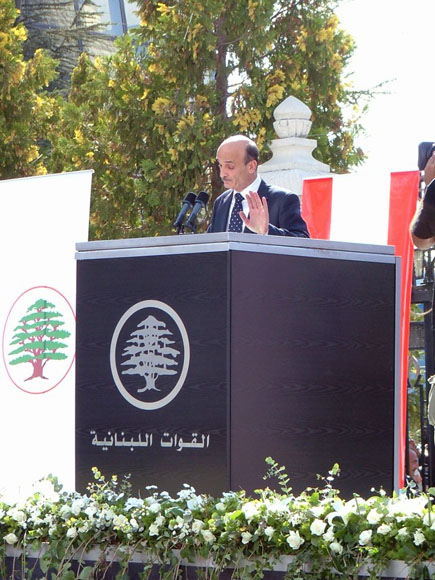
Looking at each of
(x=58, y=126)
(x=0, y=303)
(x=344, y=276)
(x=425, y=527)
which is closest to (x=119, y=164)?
(x=58, y=126)

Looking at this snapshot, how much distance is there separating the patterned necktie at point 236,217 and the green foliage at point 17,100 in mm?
8482

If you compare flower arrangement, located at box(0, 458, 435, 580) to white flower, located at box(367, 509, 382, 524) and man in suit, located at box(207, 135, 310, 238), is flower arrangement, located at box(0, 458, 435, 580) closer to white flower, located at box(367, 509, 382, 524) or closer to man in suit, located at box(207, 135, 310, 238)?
white flower, located at box(367, 509, 382, 524)

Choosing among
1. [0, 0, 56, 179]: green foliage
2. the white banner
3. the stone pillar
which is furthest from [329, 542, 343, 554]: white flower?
[0, 0, 56, 179]: green foliage

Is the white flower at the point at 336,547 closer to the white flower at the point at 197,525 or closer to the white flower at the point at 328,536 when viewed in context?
the white flower at the point at 328,536

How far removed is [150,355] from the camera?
2.81 meters

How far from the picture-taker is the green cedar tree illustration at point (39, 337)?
4840mm

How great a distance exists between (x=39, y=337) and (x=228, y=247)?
236 cm

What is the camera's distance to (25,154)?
39.5 feet

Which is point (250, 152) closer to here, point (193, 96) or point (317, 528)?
point (317, 528)

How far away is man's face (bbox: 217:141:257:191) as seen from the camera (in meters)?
3.86

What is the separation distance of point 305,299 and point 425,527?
797mm

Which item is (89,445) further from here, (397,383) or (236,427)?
(397,383)

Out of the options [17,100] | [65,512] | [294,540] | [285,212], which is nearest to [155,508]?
[65,512]

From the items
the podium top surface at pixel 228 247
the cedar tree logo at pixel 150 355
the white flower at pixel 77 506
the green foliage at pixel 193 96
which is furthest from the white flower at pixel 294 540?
the green foliage at pixel 193 96
